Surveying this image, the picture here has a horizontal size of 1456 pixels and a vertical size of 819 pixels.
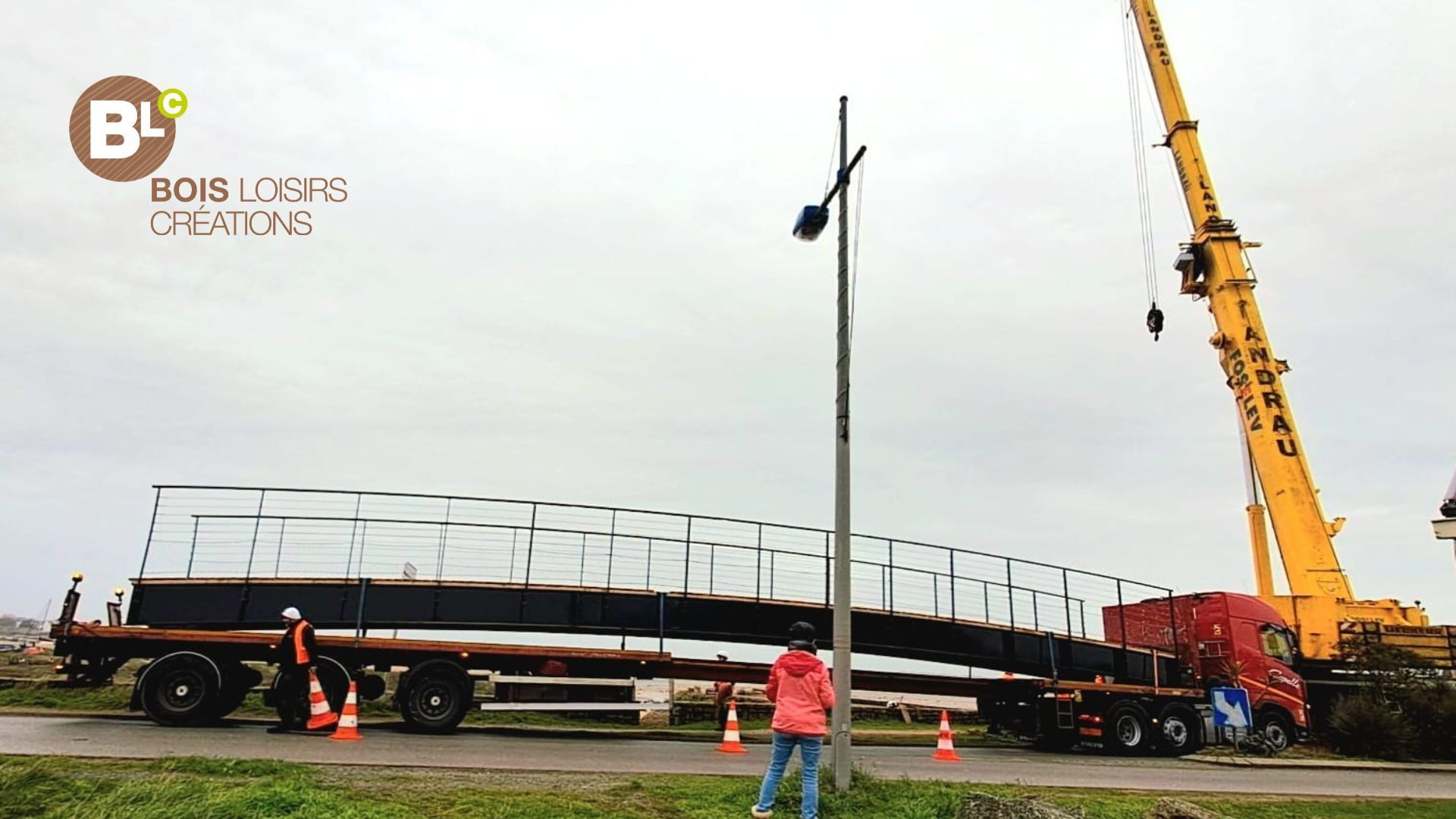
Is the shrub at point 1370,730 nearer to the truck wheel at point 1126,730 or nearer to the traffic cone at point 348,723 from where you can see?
the truck wheel at point 1126,730

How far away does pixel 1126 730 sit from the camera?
52.1ft

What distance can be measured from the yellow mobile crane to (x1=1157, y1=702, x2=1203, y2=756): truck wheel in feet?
17.9

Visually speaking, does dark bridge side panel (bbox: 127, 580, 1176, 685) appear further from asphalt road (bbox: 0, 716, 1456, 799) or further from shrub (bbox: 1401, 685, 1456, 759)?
shrub (bbox: 1401, 685, 1456, 759)

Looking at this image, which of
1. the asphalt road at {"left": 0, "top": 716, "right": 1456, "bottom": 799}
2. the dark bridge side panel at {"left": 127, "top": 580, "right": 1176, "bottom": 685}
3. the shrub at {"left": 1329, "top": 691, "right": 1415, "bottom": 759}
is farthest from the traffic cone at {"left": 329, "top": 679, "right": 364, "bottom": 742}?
the shrub at {"left": 1329, "top": 691, "right": 1415, "bottom": 759}

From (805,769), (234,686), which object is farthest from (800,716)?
(234,686)

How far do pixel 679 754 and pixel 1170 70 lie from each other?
2245cm

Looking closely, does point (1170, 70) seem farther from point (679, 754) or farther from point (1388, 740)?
point (679, 754)

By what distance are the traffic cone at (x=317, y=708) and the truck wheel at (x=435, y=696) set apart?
1.13m

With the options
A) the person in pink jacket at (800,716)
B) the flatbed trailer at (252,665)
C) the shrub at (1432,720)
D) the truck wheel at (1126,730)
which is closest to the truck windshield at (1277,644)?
the shrub at (1432,720)

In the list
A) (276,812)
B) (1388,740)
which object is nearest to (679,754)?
(276,812)

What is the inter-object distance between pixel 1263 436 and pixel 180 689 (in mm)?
21860

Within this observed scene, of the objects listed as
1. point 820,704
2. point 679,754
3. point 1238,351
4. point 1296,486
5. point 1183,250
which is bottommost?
point 679,754

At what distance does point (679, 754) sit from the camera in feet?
38.4

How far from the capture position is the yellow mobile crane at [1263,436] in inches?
784
